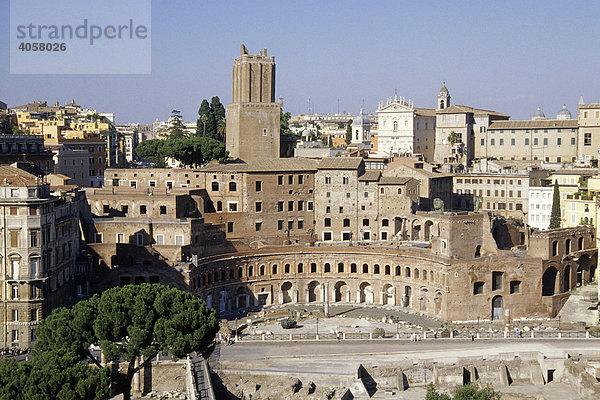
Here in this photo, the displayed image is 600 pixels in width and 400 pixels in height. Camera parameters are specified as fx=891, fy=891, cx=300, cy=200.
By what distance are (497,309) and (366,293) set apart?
39.1ft

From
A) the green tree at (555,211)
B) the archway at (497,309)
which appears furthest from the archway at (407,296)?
the green tree at (555,211)

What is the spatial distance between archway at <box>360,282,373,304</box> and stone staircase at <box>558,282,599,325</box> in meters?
15.8

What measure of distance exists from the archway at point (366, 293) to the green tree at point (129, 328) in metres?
27.5

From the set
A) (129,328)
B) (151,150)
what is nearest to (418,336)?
(129,328)

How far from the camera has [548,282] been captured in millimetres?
74438

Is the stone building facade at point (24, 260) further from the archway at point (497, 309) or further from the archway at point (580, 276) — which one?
the archway at point (580, 276)

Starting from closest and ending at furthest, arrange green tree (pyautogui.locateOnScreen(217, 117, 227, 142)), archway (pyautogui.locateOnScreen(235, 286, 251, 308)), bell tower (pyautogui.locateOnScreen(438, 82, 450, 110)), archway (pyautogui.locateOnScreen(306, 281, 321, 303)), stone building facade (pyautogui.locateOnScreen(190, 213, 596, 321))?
1. stone building facade (pyautogui.locateOnScreen(190, 213, 596, 321))
2. archway (pyautogui.locateOnScreen(235, 286, 251, 308))
3. archway (pyautogui.locateOnScreen(306, 281, 321, 303))
4. green tree (pyautogui.locateOnScreen(217, 117, 227, 142))
5. bell tower (pyautogui.locateOnScreen(438, 82, 450, 110))

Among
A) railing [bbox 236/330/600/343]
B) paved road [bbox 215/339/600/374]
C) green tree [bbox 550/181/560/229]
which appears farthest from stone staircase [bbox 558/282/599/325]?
green tree [bbox 550/181/560/229]

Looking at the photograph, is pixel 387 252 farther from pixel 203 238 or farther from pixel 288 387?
pixel 288 387

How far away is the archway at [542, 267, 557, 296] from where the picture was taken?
73.8 meters

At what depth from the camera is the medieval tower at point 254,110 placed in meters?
88.2

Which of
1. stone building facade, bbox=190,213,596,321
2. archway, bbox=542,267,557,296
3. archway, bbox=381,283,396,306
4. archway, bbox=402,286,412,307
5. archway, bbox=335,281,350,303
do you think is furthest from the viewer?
archway, bbox=335,281,350,303

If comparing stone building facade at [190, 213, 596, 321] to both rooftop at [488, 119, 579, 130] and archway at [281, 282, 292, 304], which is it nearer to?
Result: archway at [281, 282, 292, 304]

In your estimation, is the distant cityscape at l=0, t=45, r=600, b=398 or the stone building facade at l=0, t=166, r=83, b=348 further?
the distant cityscape at l=0, t=45, r=600, b=398
